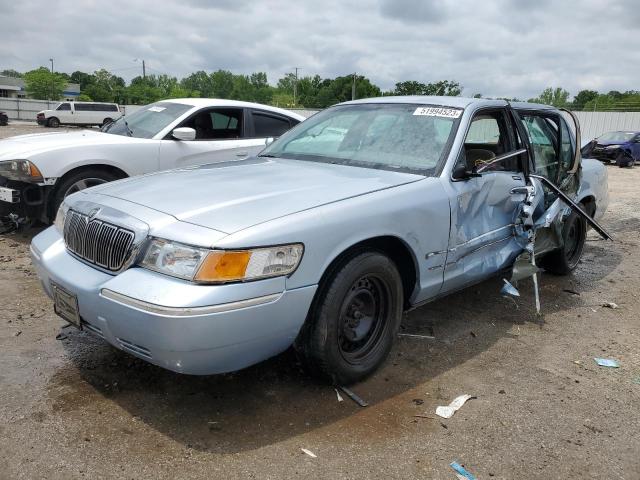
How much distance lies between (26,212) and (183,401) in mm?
3645

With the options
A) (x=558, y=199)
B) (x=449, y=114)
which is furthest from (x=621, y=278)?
(x=449, y=114)

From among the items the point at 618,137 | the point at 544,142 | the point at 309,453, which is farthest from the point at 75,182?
the point at 618,137

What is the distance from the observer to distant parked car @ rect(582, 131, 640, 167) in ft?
65.1

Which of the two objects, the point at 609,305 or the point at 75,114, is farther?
the point at 75,114

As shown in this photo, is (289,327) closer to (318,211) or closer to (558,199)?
(318,211)

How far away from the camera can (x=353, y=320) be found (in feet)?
10.3

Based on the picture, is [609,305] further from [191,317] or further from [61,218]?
[61,218]

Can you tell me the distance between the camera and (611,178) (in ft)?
52.1

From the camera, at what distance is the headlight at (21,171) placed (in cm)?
550

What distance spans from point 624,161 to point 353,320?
20.2m

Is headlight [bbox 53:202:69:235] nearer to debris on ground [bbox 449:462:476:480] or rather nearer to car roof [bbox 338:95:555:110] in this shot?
car roof [bbox 338:95:555:110]

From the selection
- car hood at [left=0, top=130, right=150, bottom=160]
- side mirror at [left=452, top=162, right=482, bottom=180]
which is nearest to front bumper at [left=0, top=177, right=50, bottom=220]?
car hood at [left=0, top=130, right=150, bottom=160]

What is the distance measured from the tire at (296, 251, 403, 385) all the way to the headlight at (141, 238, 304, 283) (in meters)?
0.35

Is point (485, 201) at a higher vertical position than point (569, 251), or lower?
higher
